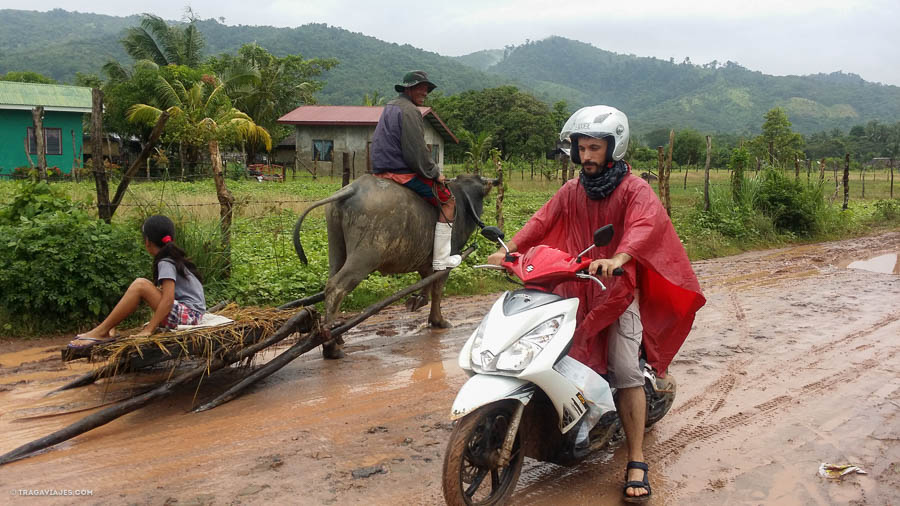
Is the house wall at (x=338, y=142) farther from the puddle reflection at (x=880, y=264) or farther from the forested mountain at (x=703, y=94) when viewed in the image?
the forested mountain at (x=703, y=94)

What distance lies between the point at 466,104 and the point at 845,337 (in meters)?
39.8

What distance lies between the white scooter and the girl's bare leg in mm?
2493

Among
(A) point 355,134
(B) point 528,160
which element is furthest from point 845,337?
(B) point 528,160

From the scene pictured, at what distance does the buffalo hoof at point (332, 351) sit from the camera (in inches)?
234

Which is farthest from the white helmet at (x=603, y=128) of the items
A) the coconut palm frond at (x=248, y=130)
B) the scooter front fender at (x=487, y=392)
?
the coconut palm frond at (x=248, y=130)

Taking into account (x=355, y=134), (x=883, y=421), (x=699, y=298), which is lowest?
(x=883, y=421)

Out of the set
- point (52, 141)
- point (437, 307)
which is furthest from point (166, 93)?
point (437, 307)

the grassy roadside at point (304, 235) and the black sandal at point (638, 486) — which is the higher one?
the grassy roadside at point (304, 235)

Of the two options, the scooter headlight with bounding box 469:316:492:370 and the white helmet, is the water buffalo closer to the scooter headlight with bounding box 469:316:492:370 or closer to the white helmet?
the scooter headlight with bounding box 469:316:492:370

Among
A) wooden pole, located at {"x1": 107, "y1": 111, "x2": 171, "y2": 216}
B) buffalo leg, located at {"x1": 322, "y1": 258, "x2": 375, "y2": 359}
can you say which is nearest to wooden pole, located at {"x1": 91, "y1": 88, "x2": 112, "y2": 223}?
wooden pole, located at {"x1": 107, "y1": 111, "x2": 171, "y2": 216}

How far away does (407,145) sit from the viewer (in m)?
6.13

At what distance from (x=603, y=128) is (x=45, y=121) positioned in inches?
1111

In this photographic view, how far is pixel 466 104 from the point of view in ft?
148

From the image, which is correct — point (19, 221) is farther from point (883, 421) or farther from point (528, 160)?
point (528, 160)
